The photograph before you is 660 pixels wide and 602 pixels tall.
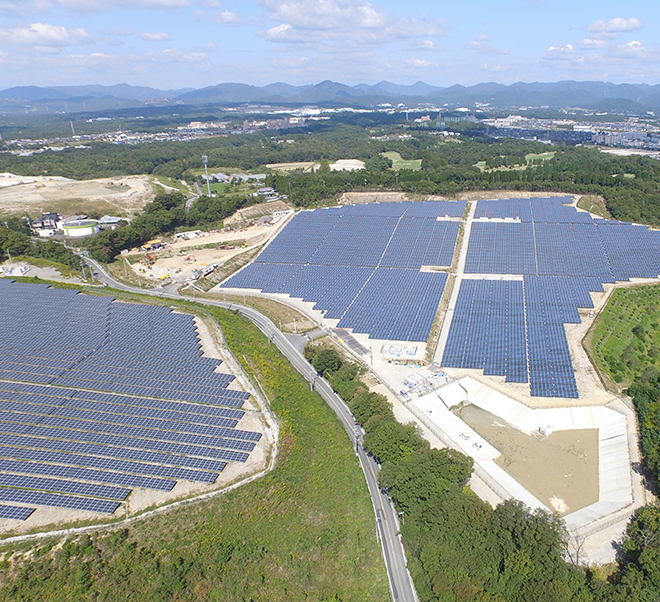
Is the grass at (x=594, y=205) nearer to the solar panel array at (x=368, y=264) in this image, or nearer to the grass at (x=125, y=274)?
the solar panel array at (x=368, y=264)

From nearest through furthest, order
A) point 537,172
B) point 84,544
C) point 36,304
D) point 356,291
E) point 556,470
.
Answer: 1. point 84,544
2. point 556,470
3. point 36,304
4. point 356,291
5. point 537,172

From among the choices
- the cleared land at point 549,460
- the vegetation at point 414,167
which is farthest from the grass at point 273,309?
the vegetation at point 414,167

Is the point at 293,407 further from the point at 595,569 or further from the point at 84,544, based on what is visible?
the point at 595,569

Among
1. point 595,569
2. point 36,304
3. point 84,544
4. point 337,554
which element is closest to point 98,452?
point 84,544

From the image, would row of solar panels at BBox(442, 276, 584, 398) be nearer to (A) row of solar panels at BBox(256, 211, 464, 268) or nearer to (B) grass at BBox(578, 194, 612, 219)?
(A) row of solar panels at BBox(256, 211, 464, 268)

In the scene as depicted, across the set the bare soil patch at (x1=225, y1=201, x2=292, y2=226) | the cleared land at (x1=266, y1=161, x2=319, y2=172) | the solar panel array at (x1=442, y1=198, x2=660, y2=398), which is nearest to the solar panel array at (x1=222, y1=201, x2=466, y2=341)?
the solar panel array at (x1=442, y1=198, x2=660, y2=398)

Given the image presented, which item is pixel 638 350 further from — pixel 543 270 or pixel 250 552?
pixel 250 552

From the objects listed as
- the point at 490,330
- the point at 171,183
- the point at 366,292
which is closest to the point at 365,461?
the point at 490,330
